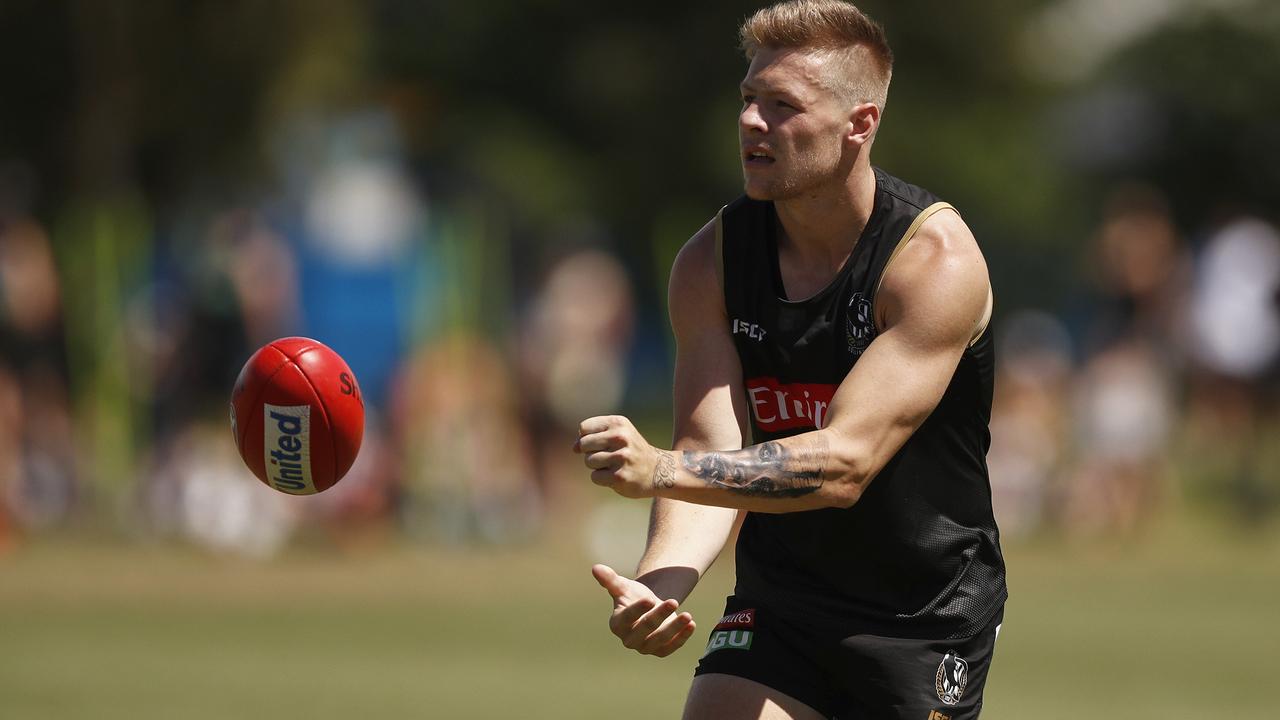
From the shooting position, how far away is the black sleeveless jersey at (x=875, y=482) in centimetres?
493

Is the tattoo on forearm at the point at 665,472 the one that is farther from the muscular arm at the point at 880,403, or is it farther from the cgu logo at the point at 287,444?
the cgu logo at the point at 287,444

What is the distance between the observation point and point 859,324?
4895 millimetres

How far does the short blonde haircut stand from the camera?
4.86 metres

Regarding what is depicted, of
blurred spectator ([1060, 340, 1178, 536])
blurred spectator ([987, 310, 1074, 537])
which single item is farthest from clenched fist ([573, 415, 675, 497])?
blurred spectator ([1060, 340, 1178, 536])

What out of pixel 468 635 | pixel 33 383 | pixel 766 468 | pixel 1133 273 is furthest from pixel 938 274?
pixel 33 383

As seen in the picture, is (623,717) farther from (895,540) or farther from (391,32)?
(391,32)

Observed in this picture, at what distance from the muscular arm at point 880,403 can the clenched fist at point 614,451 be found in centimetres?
9

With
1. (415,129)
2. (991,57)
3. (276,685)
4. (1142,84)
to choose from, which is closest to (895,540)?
(276,685)

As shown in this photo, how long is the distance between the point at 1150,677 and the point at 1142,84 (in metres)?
35.6

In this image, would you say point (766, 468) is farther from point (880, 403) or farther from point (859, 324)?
point (859, 324)

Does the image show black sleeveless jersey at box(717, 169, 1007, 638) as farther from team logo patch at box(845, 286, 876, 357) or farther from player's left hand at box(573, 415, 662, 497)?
player's left hand at box(573, 415, 662, 497)

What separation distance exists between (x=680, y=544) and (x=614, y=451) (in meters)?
0.96

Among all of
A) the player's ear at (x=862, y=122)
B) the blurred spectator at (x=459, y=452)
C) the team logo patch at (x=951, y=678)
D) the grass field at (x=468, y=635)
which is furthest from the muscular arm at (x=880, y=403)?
the blurred spectator at (x=459, y=452)

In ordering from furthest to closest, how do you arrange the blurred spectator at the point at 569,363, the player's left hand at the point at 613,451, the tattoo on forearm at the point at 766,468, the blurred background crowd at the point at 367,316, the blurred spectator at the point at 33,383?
the blurred spectator at the point at 569,363 → the blurred background crowd at the point at 367,316 → the blurred spectator at the point at 33,383 → the tattoo on forearm at the point at 766,468 → the player's left hand at the point at 613,451
